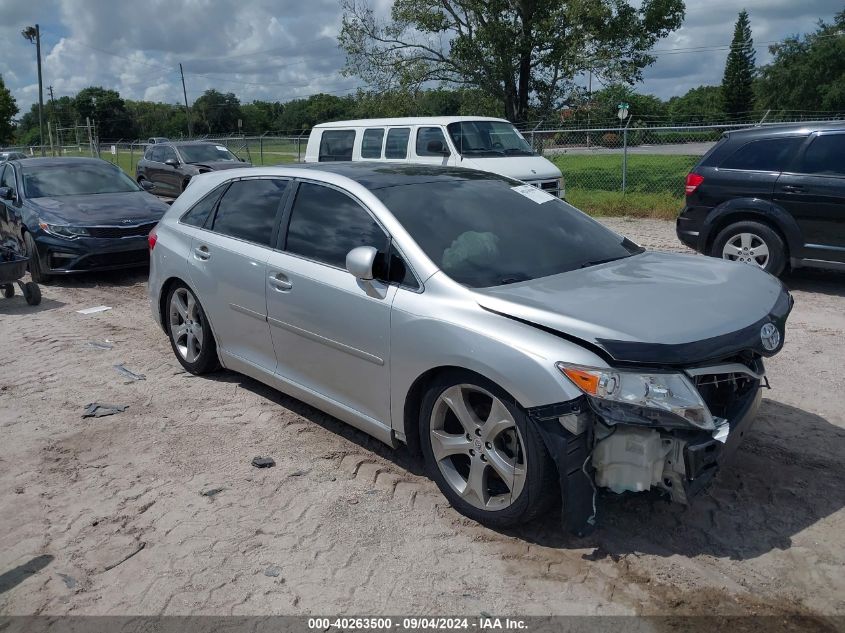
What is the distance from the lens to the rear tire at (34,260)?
9.61 metres

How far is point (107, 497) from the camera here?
4.00 m

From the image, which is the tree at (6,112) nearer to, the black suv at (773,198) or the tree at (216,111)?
the tree at (216,111)

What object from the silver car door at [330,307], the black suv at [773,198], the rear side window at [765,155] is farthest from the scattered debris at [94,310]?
the rear side window at [765,155]

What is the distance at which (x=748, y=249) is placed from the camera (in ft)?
27.5

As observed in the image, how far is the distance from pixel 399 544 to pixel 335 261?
5.43 feet

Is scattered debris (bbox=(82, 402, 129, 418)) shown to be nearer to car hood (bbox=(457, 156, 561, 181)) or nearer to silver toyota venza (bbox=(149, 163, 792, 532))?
silver toyota venza (bbox=(149, 163, 792, 532))

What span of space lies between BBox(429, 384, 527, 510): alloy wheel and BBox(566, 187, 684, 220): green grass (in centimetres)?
1175

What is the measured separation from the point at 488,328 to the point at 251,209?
2.43 meters

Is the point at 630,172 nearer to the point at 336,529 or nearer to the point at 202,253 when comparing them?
the point at 202,253

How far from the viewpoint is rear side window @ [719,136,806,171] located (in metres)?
8.16

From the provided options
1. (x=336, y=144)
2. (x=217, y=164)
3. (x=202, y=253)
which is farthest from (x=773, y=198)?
(x=217, y=164)

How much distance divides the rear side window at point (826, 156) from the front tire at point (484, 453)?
20.5 ft

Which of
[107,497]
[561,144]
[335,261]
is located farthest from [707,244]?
[561,144]

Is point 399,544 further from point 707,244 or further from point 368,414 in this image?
point 707,244
